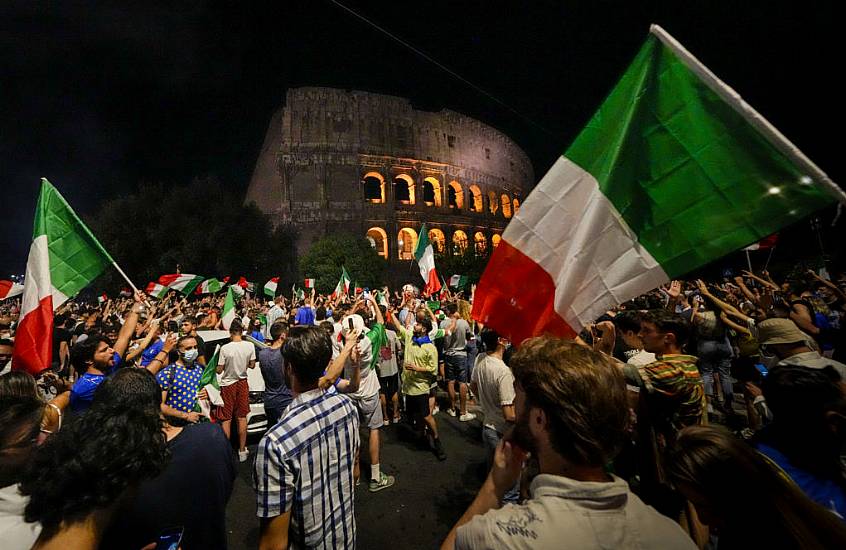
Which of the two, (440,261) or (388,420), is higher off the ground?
(440,261)

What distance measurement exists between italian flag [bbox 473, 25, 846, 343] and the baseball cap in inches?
93.1

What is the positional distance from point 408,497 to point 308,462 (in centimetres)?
288

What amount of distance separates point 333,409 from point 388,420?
4897 mm

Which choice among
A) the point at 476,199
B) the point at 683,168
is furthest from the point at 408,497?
the point at 476,199

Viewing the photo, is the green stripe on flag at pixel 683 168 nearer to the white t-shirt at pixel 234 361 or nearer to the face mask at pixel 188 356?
the face mask at pixel 188 356

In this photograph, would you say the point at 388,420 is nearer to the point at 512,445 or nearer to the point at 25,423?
the point at 25,423

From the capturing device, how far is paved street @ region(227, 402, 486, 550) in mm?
3719

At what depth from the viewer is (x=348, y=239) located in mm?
36219

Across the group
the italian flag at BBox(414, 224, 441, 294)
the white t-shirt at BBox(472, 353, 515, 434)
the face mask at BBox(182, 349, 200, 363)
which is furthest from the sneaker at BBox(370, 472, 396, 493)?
the italian flag at BBox(414, 224, 441, 294)

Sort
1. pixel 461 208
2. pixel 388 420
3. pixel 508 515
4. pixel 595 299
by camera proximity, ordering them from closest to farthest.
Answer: pixel 508 515, pixel 595 299, pixel 388 420, pixel 461 208

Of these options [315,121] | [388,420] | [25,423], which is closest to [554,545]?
[25,423]

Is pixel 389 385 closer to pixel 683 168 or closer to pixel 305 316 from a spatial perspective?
pixel 305 316

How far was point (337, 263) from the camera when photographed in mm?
34625

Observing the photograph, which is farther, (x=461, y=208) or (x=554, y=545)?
(x=461, y=208)
